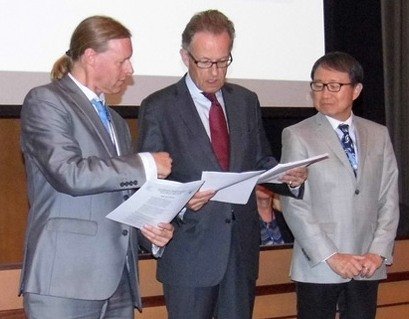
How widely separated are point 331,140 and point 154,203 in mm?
1068

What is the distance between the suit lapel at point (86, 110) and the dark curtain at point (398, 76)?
120 inches

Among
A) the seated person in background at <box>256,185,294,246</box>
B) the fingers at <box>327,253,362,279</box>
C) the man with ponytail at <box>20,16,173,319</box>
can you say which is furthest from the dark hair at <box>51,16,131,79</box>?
the seated person in background at <box>256,185,294,246</box>

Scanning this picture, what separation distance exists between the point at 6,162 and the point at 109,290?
2421mm

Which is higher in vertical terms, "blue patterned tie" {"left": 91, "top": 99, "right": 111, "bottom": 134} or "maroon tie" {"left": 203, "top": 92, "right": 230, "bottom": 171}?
"blue patterned tie" {"left": 91, "top": 99, "right": 111, "bottom": 134}

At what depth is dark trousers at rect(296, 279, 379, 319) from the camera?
292 cm

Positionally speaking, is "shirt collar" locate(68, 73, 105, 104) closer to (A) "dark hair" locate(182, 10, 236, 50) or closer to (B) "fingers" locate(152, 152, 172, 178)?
(B) "fingers" locate(152, 152, 172, 178)

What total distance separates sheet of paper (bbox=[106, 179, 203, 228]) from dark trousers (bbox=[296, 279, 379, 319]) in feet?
3.01

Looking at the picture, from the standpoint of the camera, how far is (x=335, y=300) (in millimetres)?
2961

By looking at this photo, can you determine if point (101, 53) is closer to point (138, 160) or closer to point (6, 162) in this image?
point (138, 160)

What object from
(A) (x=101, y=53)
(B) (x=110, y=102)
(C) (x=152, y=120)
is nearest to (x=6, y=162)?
(B) (x=110, y=102)

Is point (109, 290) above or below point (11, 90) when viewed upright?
below

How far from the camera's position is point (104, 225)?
7.16 ft

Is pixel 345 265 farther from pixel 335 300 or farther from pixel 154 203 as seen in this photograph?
pixel 154 203

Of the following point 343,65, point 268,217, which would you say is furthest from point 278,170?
point 268,217
